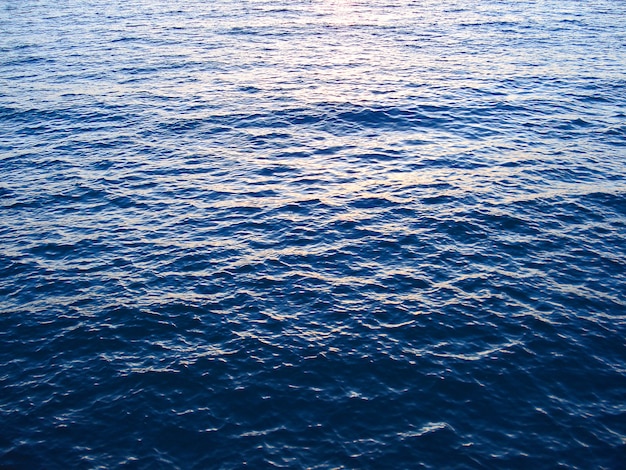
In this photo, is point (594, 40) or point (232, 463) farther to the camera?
point (594, 40)

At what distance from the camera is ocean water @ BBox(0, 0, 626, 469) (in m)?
32.8

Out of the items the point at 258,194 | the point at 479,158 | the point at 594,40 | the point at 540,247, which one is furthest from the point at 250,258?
the point at 594,40

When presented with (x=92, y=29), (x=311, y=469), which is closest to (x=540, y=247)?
(x=311, y=469)

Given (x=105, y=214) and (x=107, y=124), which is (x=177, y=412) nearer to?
(x=105, y=214)

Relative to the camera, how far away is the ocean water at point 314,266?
1289 inches

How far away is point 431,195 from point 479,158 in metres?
10.7

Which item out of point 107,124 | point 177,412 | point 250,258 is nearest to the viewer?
point 177,412

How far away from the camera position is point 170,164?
210 ft

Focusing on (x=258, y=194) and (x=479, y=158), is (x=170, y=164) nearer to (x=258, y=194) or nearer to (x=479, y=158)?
(x=258, y=194)

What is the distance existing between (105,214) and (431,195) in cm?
3134

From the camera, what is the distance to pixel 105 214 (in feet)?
179

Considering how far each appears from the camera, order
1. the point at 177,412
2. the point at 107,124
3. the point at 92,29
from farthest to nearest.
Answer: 1. the point at 92,29
2. the point at 107,124
3. the point at 177,412

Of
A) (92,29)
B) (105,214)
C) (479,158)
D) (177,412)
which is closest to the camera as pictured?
(177,412)

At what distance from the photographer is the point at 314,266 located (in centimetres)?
4662
